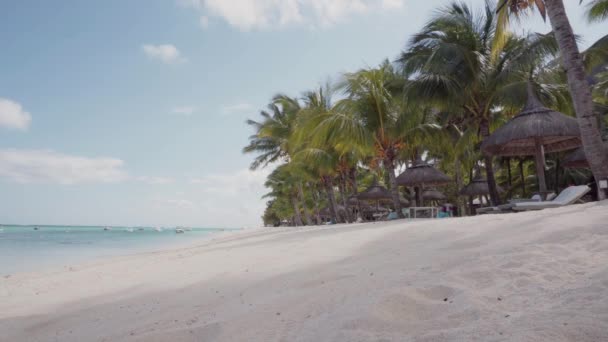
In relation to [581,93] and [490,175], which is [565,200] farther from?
[490,175]

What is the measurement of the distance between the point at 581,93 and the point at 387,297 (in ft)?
20.1

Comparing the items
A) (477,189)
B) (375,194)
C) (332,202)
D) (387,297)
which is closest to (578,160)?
(477,189)

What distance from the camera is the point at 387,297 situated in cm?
216

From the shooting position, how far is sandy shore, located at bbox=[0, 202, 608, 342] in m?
1.72

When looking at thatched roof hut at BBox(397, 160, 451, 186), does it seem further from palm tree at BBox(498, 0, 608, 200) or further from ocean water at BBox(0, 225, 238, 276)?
ocean water at BBox(0, 225, 238, 276)

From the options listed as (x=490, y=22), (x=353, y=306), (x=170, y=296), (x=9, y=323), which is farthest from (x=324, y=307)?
(x=490, y=22)

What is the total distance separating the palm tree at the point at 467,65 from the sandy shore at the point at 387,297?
8.31 m

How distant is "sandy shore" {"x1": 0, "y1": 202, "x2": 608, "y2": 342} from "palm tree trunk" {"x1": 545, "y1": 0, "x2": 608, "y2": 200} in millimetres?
3087

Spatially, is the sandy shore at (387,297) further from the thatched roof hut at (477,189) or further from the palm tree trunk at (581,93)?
the thatched roof hut at (477,189)

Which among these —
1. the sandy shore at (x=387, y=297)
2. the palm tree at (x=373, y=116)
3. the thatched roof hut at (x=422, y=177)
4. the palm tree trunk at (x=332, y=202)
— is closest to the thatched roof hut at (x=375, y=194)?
the palm tree trunk at (x=332, y=202)

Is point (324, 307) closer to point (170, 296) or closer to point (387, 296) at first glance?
point (387, 296)

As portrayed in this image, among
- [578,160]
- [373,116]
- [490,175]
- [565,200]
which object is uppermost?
[373,116]

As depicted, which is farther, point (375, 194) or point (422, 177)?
point (375, 194)

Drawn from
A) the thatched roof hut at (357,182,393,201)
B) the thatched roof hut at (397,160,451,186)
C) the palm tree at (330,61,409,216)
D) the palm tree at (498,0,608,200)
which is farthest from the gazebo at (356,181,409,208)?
the palm tree at (498,0,608,200)
